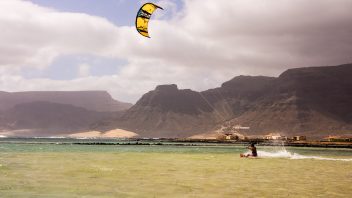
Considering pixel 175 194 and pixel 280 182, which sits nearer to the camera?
pixel 175 194

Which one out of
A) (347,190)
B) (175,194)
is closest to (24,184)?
(175,194)

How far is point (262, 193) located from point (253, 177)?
708 cm

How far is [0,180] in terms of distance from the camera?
2167 centimetres

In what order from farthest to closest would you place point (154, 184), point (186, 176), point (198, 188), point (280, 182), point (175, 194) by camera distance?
1. point (186, 176)
2. point (280, 182)
3. point (154, 184)
4. point (198, 188)
5. point (175, 194)

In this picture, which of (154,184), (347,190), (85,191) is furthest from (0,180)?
(347,190)

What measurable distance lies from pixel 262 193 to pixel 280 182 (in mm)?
4691

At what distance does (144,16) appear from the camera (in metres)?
23.9

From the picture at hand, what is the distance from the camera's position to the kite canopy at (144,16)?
75.7 feet

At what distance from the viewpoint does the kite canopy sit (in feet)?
75.7

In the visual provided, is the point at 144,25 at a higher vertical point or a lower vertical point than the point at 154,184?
higher

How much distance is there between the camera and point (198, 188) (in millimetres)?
19641

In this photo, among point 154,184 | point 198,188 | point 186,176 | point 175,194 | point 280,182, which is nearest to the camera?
point 175,194

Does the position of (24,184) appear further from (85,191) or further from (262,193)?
(262,193)

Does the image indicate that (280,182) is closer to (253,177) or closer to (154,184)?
(253,177)
